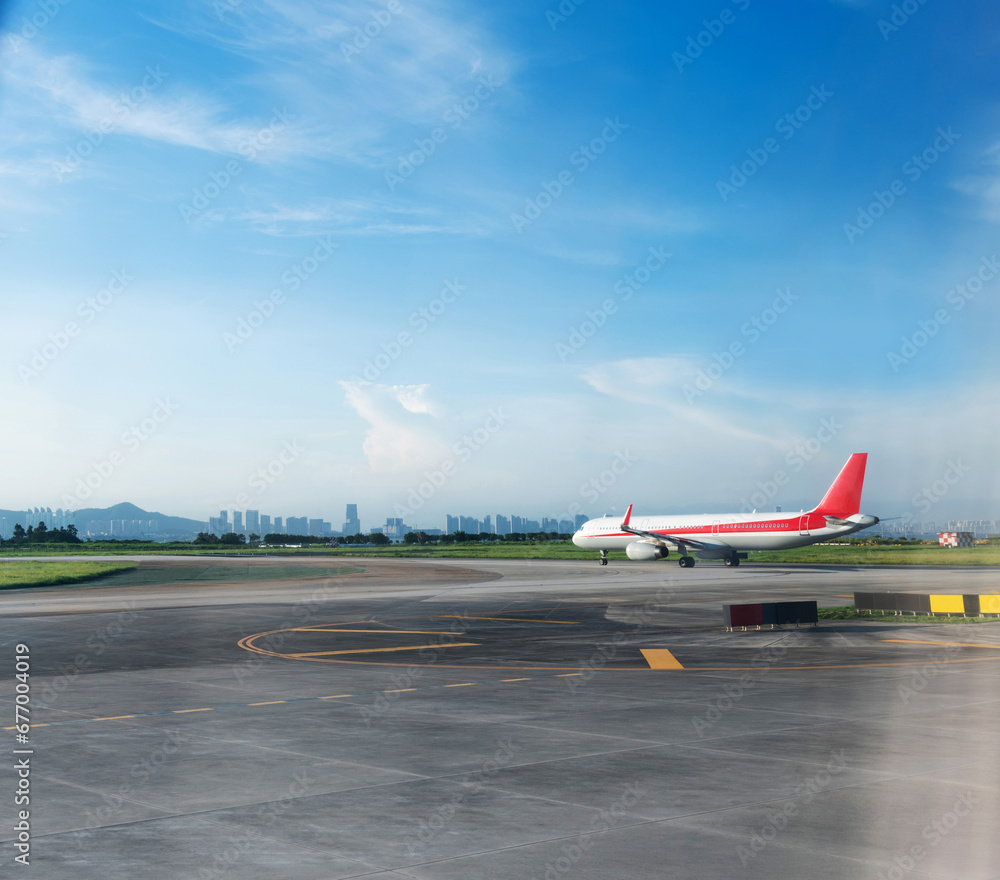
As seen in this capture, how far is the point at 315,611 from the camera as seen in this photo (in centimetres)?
3878

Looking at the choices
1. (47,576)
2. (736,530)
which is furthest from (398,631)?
(736,530)

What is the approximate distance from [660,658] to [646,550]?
6184 centimetres

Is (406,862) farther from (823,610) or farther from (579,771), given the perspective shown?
(823,610)

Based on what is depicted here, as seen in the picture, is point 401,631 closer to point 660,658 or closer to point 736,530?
point 660,658

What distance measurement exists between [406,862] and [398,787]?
108 inches

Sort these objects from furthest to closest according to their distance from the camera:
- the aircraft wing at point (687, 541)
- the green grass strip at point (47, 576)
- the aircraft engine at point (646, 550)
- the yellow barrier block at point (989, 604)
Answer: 1. the aircraft engine at point (646, 550)
2. the aircraft wing at point (687, 541)
3. the green grass strip at point (47, 576)
4. the yellow barrier block at point (989, 604)

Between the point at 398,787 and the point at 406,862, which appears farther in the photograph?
the point at 398,787

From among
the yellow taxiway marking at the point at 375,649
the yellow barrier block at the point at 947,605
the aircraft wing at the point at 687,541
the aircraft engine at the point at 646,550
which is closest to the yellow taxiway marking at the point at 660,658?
the yellow taxiway marking at the point at 375,649

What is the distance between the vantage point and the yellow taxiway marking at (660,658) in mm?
21812

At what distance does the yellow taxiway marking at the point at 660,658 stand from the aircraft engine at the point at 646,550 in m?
59.8

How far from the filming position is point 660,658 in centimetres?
2319

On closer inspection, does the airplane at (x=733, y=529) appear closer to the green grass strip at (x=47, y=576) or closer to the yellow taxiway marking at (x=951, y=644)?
the green grass strip at (x=47, y=576)

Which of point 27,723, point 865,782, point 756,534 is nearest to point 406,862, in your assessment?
point 865,782

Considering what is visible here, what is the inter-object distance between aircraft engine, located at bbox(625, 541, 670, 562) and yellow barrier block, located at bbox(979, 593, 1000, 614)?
2037 inches
